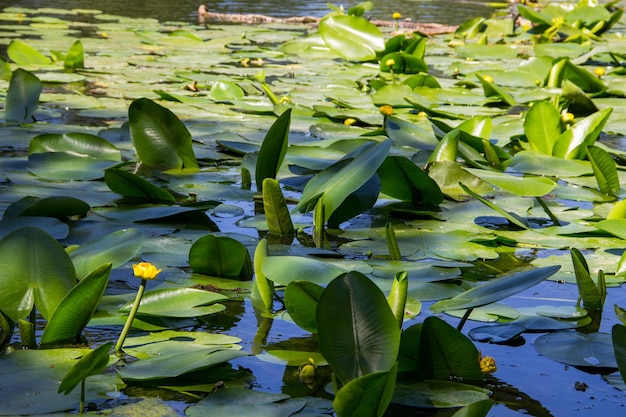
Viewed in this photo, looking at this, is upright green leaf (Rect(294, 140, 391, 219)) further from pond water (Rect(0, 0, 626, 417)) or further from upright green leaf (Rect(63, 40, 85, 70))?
upright green leaf (Rect(63, 40, 85, 70))

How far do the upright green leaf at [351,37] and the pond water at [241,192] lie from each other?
0.25ft

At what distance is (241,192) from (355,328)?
1029 millimetres

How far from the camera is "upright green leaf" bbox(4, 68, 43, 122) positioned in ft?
8.52

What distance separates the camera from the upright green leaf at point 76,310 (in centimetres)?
107

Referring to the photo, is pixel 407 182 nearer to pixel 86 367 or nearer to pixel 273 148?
pixel 273 148

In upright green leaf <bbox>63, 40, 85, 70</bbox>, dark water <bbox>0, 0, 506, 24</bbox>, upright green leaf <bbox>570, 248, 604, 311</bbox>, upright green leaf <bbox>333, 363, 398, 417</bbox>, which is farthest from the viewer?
dark water <bbox>0, 0, 506, 24</bbox>

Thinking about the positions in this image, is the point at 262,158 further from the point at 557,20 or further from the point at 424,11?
the point at 424,11

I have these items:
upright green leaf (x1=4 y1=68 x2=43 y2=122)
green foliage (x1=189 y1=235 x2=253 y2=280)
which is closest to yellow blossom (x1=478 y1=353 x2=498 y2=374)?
green foliage (x1=189 y1=235 x2=253 y2=280)

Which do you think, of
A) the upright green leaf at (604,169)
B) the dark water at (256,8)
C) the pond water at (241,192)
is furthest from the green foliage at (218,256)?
the dark water at (256,8)

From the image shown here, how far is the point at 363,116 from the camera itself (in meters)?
2.89

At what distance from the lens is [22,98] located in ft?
8.57

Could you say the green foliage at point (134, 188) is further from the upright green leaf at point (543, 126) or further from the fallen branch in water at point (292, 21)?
the fallen branch in water at point (292, 21)

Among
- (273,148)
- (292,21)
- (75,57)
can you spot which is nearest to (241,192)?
(273,148)

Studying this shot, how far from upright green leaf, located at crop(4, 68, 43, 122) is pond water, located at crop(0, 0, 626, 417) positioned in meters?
0.06
